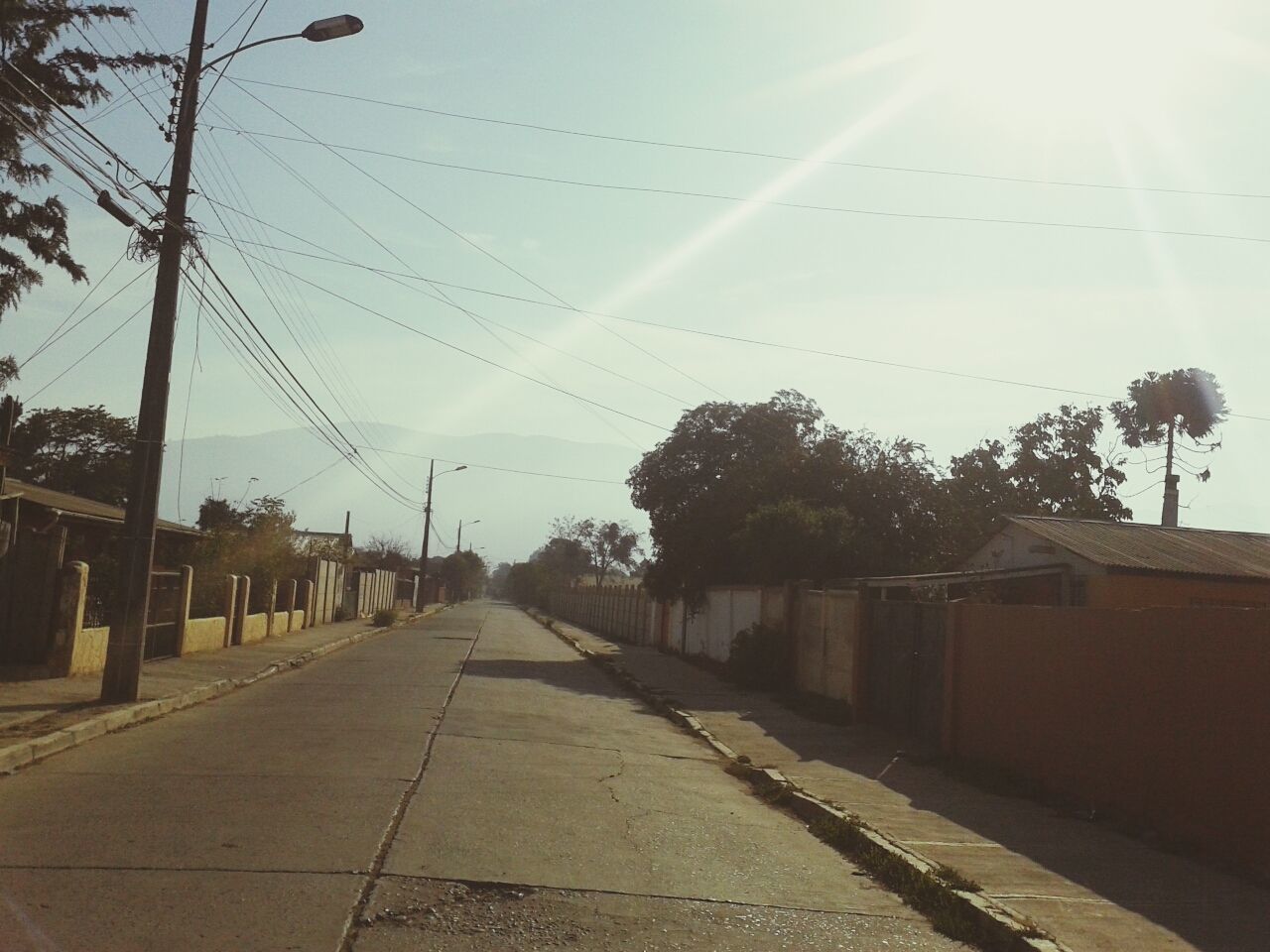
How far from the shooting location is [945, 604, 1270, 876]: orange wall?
8.76m

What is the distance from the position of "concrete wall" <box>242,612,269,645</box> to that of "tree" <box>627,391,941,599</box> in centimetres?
1146

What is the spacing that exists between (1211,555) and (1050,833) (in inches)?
659

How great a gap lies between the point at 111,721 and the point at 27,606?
4632mm

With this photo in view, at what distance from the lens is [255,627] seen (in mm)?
30812

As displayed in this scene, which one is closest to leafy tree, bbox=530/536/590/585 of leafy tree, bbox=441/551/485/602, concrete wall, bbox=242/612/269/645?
leafy tree, bbox=441/551/485/602

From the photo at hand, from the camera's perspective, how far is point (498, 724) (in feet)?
49.4

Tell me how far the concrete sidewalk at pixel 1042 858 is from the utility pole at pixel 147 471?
7.64 metres

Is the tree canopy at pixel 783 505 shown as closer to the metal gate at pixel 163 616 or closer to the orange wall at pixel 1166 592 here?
the orange wall at pixel 1166 592

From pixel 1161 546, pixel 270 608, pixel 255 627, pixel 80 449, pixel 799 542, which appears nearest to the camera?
pixel 1161 546

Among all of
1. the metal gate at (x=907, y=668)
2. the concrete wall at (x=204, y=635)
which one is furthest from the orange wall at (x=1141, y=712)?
the concrete wall at (x=204, y=635)

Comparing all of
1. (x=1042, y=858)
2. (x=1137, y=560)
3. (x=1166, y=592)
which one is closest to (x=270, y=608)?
(x=1137, y=560)

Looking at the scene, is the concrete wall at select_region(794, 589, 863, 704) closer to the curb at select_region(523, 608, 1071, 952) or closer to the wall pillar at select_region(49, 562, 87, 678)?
the curb at select_region(523, 608, 1071, 952)

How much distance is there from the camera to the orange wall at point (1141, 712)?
876 cm

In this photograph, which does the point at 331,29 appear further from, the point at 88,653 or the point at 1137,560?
the point at 1137,560
